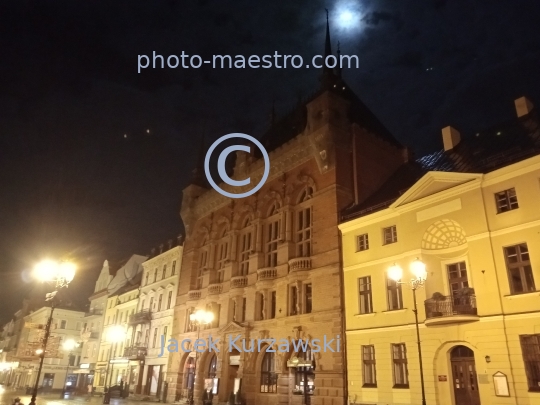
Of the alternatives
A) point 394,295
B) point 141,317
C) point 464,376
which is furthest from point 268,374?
point 141,317

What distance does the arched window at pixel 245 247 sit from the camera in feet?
123

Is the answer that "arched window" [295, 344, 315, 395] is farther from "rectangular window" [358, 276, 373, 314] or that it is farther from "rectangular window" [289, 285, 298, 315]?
"rectangular window" [358, 276, 373, 314]

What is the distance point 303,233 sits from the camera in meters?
32.8

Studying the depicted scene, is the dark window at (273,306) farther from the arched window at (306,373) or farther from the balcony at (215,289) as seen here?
the balcony at (215,289)

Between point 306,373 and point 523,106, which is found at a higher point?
point 523,106

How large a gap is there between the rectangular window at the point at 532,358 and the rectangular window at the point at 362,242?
10.2 metres

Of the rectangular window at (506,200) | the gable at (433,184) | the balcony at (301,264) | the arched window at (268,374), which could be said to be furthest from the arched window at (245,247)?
the rectangular window at (506,200)

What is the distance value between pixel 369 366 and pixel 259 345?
32.5 feet

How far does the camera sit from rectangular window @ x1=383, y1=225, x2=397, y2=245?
1017 inches

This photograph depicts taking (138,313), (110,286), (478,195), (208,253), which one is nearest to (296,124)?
(208,253)

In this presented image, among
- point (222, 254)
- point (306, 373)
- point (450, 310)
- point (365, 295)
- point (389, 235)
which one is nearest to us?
point (450, 310)

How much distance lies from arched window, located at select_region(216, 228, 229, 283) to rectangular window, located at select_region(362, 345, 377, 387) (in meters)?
17.7

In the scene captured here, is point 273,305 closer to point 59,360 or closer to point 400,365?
point 400,365

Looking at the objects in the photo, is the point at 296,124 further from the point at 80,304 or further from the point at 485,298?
the point at 80,304
